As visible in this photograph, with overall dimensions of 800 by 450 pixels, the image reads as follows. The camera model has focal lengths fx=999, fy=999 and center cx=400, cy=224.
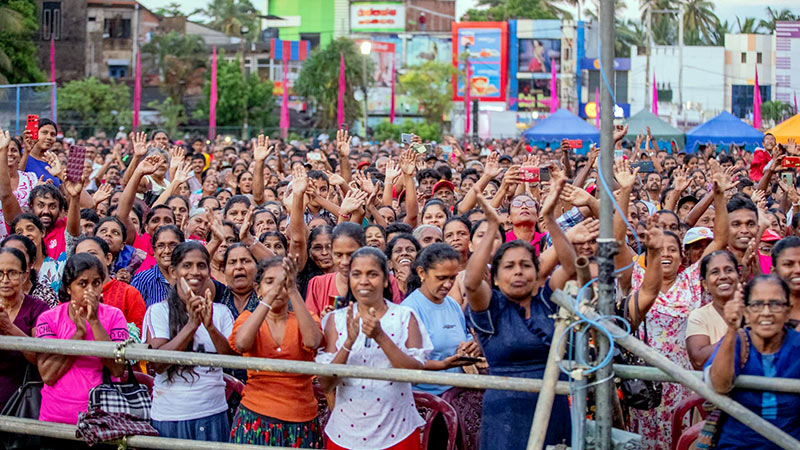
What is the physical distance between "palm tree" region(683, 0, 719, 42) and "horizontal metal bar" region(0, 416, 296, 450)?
68.2 metres

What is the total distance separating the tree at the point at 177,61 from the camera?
57000 millimetres

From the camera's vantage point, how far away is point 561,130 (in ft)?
86.3

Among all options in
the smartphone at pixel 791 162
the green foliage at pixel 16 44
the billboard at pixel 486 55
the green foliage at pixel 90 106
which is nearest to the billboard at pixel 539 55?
the billboard at pixel 486 55

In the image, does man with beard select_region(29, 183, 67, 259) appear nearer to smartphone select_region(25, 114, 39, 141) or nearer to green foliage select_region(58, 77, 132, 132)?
smartphone select_region(25, 114, 39, 141)

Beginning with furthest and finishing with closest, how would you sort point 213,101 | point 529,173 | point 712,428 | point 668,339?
point 213,101 → point 529,173 → point 668,339 → point 712,428

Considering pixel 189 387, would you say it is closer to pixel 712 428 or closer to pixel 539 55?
pixel 712 428

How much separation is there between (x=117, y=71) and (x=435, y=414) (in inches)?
2300

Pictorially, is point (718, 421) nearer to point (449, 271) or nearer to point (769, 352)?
point (769, 352)

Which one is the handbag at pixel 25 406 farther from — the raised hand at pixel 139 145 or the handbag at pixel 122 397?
the raised hand at pixel 139 145

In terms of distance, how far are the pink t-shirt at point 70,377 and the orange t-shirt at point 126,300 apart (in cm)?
75

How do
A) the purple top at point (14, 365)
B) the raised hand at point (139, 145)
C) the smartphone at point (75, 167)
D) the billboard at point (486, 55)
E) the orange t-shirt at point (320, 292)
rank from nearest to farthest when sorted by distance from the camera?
1. the purple top at point (14, 365)
2. the orange t-shirt at point (320, 292)
3. the smartphone at point (75, 167)
4. the raised hand at point (139, 145)
5. the billboard at point (486, 55)

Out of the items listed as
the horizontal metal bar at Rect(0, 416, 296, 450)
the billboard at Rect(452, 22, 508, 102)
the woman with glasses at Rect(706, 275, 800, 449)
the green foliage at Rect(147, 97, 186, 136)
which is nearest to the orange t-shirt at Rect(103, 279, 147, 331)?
the horizontal metal bar at Rect(0, 416, 296, 450)

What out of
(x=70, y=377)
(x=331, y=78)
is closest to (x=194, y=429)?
(x=70, y=377)

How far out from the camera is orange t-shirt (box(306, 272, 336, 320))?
19.6 ft
